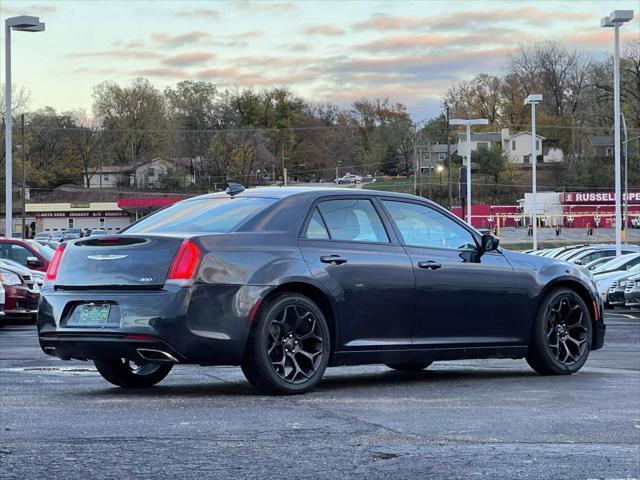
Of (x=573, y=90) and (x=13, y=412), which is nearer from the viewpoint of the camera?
(x=13, y=412)

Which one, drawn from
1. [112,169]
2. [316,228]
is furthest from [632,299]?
[112,169]

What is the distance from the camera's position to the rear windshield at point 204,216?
8.84 meters

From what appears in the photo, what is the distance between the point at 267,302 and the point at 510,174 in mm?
123122

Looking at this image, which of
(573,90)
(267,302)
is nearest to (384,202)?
(267,302)

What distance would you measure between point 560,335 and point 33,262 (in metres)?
15.7

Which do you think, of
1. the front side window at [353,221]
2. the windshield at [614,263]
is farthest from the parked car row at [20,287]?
the windshield at [614,263]

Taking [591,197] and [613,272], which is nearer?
[613,272]

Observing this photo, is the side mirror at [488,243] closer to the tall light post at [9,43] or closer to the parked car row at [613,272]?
the parked car row at [613,272]

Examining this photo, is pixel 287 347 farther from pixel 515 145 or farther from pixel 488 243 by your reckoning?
pixel 515 145

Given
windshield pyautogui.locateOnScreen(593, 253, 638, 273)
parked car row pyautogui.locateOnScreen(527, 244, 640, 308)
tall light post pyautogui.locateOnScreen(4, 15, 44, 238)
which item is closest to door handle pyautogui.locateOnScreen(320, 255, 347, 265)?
parked car row pyautogui.locateOnScreen(527, 244, 640, 308)

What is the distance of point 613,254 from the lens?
3969 cm

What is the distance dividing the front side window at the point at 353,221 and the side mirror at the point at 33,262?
1578 centimetres

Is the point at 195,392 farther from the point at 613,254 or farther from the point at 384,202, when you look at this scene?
the point at 613,254

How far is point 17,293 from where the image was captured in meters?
21.5
